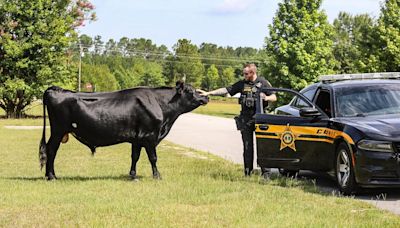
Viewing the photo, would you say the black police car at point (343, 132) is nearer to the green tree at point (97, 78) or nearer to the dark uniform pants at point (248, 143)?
the dark uniform pants at point (248, 143)

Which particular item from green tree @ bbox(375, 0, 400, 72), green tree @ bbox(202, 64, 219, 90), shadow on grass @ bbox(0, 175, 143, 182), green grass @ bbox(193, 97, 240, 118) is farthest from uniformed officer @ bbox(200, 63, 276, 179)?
green tree @ bbox(202, 64, 219, 90)

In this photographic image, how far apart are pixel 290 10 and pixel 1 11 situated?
65.8ft

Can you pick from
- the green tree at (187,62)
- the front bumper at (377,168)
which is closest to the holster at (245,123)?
the front bumper at (377,168)

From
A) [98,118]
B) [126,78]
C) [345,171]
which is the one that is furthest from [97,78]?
[345,171]

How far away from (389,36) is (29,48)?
22008 mm

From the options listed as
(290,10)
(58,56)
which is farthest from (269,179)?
(290,10)

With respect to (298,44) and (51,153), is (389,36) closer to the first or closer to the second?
(298,44)

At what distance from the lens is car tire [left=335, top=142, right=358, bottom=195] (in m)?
8.47

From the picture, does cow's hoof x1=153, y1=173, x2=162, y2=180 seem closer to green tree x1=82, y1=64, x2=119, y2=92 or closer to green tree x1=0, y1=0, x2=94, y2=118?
green tree x1=0, y1=0, x2=94, y2=118

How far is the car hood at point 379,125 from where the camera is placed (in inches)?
318

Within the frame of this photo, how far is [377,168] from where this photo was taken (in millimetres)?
8086

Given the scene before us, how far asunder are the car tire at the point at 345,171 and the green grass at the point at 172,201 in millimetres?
371

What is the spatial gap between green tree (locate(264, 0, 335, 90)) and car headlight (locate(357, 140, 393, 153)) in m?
33.9

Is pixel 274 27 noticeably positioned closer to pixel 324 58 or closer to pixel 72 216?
pixel 324 58
